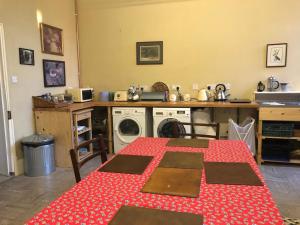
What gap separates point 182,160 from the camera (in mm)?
1662

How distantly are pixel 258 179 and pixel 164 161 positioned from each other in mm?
565

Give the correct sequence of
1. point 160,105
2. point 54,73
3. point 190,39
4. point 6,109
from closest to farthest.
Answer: point 6,109, point 160,105, point 54,73, point 190,39

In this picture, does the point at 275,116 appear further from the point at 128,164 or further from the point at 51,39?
the point at 51,39

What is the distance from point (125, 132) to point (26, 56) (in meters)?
1.91

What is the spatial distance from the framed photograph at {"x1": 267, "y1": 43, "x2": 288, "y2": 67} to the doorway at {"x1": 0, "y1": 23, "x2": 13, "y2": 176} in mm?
3930

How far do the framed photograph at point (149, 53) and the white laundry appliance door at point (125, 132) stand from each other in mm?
1193

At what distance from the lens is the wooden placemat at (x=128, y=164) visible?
1515 mm

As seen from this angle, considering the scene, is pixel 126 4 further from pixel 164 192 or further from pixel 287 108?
pixel 164 192

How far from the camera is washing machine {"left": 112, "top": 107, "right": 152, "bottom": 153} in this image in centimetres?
417

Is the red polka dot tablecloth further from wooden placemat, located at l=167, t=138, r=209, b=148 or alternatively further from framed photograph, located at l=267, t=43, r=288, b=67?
framed photograph, located at l=267, t=43, r=288, b=67

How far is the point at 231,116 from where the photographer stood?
14.7 ft

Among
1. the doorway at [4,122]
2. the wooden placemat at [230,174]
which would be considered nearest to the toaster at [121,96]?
the doorway at [4,122]

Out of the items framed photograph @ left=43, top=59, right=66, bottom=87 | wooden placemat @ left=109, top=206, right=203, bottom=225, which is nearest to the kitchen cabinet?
framed photograph @ left=43, top=59, right=66, bottom=87

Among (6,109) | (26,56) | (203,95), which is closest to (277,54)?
(203,95)
